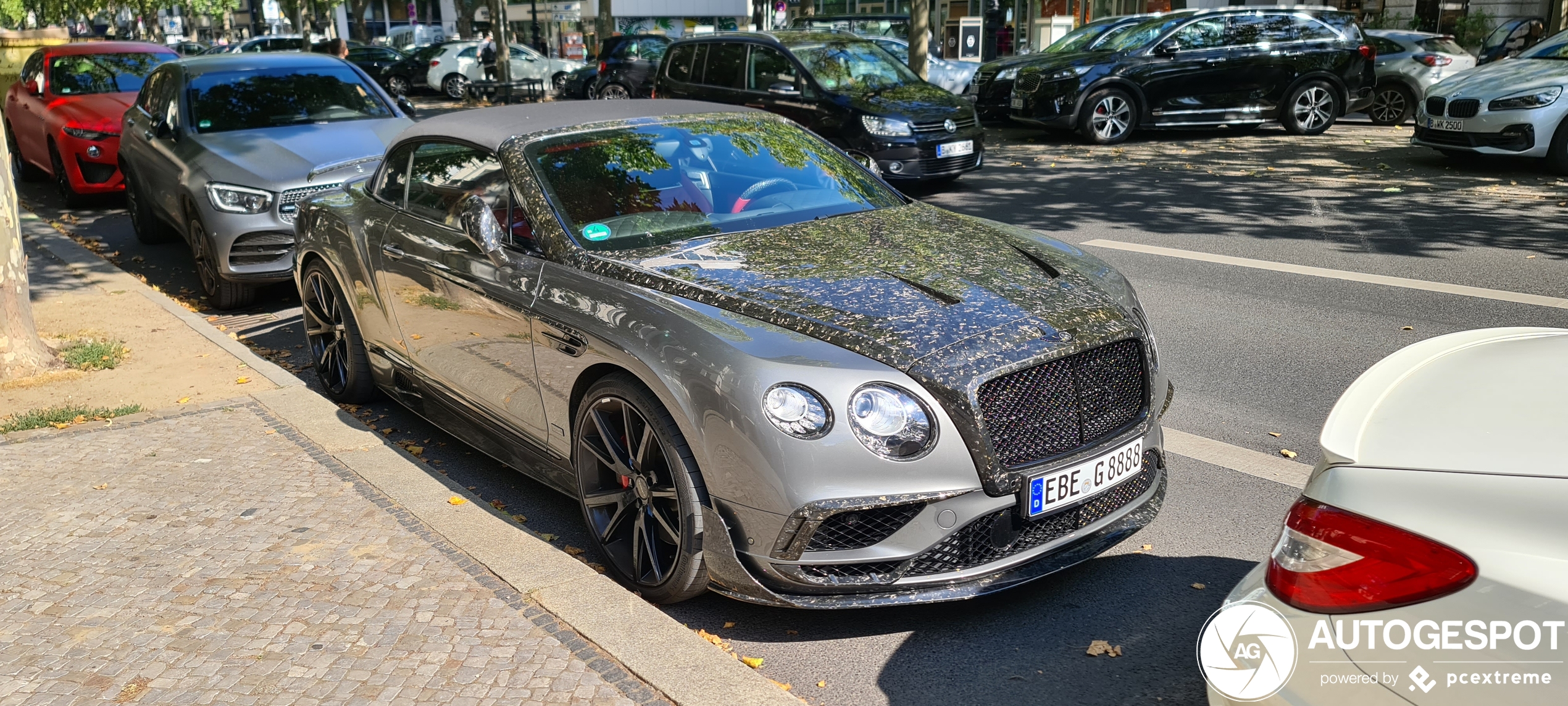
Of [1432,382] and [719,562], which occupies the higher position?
[1432,382]

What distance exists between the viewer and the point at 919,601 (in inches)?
138

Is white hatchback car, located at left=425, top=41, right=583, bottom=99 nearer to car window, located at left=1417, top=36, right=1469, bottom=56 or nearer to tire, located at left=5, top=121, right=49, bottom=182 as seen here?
tire, located at left=5, top=121, right=49, bottom=182

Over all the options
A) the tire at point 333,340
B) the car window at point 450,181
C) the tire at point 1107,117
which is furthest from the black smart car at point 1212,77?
the car window at point 450,181

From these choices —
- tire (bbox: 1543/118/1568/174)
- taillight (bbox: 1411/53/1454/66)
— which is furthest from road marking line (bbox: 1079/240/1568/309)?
taillight (bbox: 1411/53/1454/66)

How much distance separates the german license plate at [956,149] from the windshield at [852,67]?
1100 mm

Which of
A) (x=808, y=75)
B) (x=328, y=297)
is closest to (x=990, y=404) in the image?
(x=328, y=297)

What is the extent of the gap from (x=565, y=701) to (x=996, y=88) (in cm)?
1592

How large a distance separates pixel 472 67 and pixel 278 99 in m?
23.8

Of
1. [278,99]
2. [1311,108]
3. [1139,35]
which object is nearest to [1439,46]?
[1311,108]

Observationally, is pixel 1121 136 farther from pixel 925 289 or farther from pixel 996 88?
pixel 925 289

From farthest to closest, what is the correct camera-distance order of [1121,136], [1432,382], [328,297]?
[1121,136] < [328,297] < [1432,382]

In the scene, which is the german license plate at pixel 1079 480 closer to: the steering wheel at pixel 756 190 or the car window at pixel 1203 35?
the steering wheel at pixel 756 190

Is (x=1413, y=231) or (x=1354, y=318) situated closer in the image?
(x=1354, y=318)

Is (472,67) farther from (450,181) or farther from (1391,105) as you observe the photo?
(450,181)
